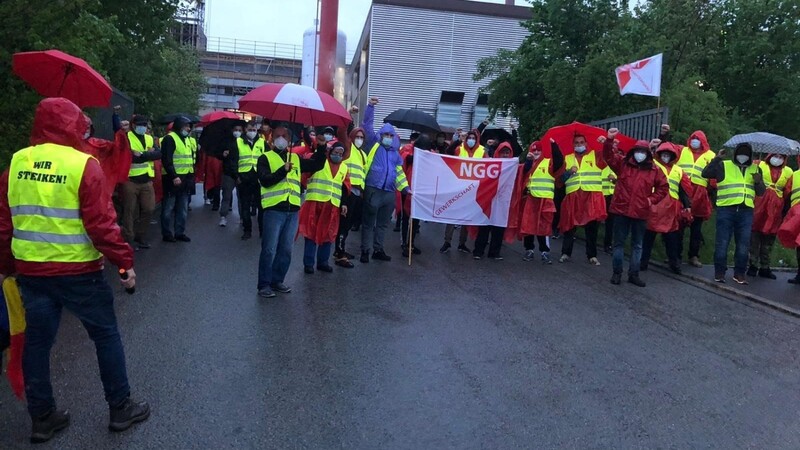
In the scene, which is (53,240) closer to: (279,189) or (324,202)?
(279,189)

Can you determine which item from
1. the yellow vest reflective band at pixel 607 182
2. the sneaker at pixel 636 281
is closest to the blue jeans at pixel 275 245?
the sneaker at pixel 636 281

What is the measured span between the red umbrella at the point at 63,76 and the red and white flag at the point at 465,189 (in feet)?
17.9

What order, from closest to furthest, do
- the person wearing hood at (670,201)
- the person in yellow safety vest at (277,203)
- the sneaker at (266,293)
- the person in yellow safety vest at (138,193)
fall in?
1. the person in yellow safety vest at (277,203)
2. the sneaker at (266,293)
3. the person wearing hood at (670,201)
4. the person in yellow safety vest at (138,193)

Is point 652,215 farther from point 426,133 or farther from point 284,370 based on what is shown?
point 284,370

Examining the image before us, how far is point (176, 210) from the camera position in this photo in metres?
11.1

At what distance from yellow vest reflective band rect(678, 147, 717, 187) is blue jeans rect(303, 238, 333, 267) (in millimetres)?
5610

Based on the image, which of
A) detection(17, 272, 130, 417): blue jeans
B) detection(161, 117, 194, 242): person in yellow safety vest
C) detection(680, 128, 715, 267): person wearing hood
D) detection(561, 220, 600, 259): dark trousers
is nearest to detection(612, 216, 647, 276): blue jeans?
detection(561, 220, 600, 259): dark trousers

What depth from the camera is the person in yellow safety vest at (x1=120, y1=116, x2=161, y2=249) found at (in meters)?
9.86

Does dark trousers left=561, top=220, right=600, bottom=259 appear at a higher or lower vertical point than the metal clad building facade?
lower

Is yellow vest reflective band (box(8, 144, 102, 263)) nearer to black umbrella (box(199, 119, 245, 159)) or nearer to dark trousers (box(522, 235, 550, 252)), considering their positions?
black umbrella (box(199, 119, 245, 159))

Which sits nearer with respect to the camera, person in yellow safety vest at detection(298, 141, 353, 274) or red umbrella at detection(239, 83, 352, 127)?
red umbrella at detection(239, 83, 352, 127)

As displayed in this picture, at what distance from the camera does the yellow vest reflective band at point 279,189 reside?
7277 mm

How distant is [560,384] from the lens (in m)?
5.12

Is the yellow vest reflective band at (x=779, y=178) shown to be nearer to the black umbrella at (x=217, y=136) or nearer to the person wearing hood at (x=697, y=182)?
the person wearing hood at (x=697, y=182)
